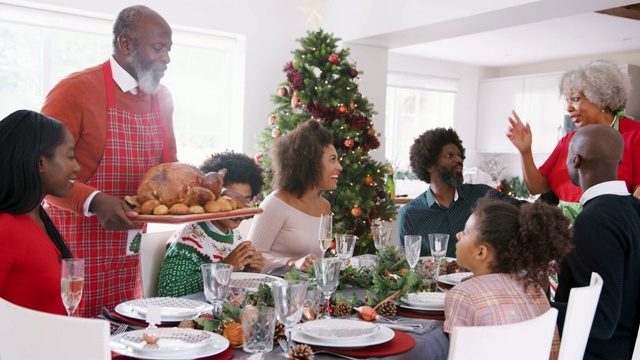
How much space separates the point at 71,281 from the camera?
59.3 inches

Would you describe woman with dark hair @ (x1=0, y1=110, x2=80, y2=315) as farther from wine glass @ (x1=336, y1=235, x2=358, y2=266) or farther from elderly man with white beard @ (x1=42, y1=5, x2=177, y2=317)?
wine glass @ (x1=336, y1=235, x2=358, y2=266)

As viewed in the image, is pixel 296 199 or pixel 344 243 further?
pixel 296 199

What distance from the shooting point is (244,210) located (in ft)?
6.76

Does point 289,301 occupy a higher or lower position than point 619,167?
lower

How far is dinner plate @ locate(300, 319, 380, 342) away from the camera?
1554mm

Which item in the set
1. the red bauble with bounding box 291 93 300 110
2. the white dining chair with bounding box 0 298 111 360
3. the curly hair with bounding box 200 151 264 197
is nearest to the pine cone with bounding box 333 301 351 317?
the white dining chair with bounding box 0 298 111 360

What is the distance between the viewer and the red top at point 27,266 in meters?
1.63

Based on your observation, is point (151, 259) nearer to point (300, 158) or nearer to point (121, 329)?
point (121, 329)

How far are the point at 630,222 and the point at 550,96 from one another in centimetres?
672

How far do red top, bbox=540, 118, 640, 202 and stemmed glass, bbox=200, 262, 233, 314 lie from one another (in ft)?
6.67

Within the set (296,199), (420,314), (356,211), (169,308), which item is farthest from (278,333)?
(356,211)

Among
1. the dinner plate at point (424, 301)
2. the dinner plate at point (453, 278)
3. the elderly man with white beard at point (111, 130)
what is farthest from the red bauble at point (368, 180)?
the dinner plate at point (424, 301)

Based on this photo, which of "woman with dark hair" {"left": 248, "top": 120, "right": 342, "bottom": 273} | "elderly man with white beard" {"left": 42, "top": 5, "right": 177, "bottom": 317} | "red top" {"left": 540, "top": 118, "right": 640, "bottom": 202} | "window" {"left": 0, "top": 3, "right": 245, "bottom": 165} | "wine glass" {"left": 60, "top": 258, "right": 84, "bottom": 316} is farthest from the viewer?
"window" {"left": 0, "top": 3, "right": 245, "bottom": 165}

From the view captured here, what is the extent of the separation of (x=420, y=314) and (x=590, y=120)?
178 cm
